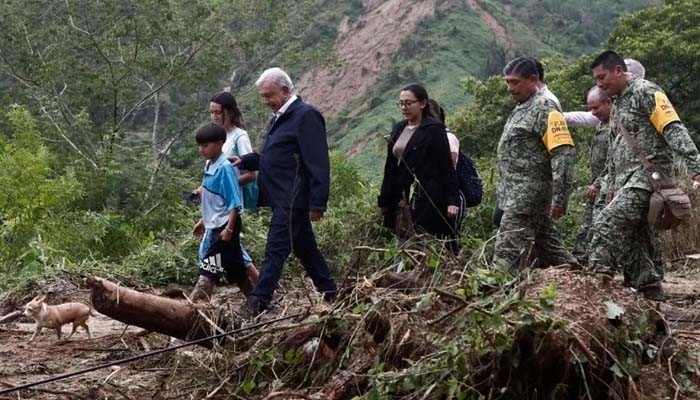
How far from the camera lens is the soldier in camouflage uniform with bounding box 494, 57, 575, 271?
5.87 metres

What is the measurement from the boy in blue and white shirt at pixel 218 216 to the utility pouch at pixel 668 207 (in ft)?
7.73

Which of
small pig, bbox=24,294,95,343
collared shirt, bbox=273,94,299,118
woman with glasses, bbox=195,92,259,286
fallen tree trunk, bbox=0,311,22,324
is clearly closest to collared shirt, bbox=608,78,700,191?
collared shirt, bbox=273,94,299,118

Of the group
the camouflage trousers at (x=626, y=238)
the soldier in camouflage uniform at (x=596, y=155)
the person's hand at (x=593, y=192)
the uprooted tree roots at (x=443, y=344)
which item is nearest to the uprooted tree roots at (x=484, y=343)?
the uprooted tree roots at (x=443, y=344)

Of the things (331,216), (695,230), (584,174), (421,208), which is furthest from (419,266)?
(584,174)

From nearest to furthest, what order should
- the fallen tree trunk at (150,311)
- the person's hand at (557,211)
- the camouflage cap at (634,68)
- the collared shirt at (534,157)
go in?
the fallen tree trunk at (150,311), the collared shirt at (534,157), the person's hand at (557,211), the camouflage cap at (634,68)

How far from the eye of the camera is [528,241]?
6.05 m

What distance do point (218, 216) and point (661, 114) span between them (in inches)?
103

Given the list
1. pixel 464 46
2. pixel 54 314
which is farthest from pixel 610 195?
pixel 464 46

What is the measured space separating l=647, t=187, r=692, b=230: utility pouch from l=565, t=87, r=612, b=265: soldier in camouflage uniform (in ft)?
4.65

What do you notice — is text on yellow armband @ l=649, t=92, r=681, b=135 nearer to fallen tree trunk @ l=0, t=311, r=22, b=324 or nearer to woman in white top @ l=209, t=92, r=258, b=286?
woman in white top @ l=209, t=92, r=258, b=286

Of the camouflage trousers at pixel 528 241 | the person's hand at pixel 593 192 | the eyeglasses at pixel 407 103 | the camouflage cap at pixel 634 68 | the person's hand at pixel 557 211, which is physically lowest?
the person's hand at pixel 593 192

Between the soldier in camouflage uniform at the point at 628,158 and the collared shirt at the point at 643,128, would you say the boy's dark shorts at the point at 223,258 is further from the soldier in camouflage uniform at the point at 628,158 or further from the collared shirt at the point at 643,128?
the collared shirt at the point at 643,128

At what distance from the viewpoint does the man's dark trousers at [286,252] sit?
5623mm

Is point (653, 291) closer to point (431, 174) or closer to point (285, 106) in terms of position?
point (431, 174)
